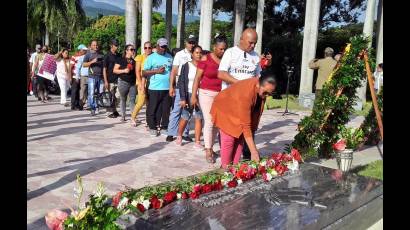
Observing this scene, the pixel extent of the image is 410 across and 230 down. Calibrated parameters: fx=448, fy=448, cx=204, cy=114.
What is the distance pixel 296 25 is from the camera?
27.5 metres

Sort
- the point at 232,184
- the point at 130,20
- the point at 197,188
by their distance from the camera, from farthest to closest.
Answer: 1. the point at 130,20
2. the point at 232,184
3. the point at 197,188

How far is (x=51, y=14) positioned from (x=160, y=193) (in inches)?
1241

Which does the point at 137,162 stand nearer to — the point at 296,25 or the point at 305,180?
the point at 305,180

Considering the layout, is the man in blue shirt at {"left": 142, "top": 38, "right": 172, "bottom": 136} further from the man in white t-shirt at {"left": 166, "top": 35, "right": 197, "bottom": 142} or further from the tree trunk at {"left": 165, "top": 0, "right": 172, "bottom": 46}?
the tree trunk at {"left": 165, "top": 0, "right": 172, "bottom": 46}

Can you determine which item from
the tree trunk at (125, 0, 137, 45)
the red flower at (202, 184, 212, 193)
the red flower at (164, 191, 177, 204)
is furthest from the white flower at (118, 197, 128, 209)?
the tree trunk at (125, 0, 137, 45)

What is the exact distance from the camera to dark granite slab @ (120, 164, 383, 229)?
3.13 meters

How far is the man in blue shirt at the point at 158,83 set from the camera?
7922 mm

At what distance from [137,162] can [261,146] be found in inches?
99.4

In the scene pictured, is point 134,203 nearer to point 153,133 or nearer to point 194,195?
point 194,195

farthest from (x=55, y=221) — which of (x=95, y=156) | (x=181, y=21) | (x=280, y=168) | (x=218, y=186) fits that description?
(x=181, y=21)

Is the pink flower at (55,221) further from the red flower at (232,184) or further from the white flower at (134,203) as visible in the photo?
the red flower at (232,184)

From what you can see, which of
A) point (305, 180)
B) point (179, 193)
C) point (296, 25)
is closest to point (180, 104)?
point (305, 180)

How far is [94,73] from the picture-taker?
1012 centimetres

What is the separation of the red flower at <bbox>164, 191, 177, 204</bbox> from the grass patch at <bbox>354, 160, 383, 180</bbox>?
132 inches
